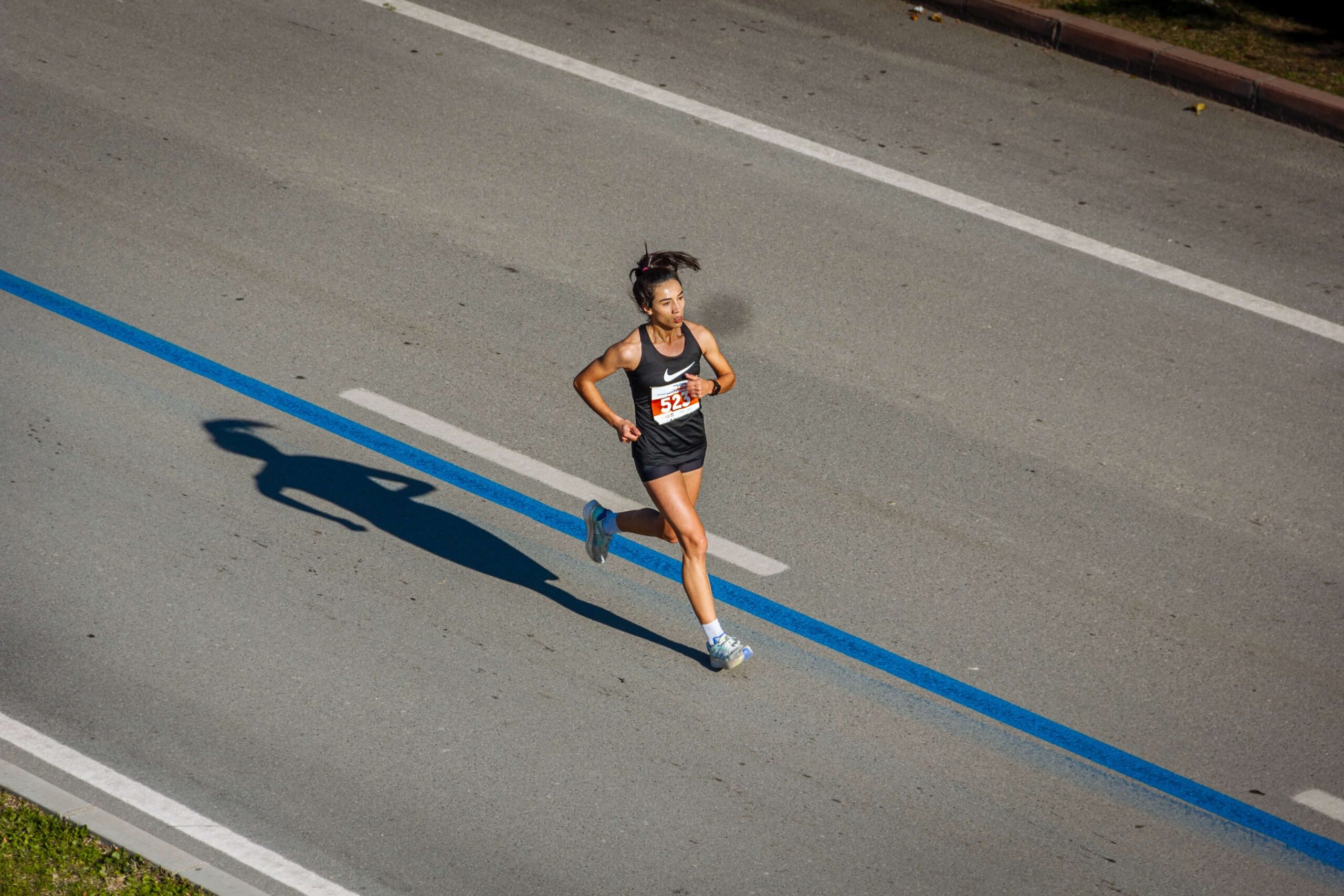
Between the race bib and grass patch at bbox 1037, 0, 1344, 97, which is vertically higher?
grass patch at bbox 1037, 0, 1344, 97

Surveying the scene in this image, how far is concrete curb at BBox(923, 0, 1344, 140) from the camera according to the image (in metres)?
11.6

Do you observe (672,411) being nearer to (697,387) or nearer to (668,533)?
(697,387)

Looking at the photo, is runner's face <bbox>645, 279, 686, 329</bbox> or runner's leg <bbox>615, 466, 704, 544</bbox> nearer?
runner's face <bbox>645, 279, 686, 329</bbox>

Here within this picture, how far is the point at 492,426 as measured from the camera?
8211 millimetres

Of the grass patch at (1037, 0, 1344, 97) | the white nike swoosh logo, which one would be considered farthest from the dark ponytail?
the grass patch at (1037, 0, 1344, 97)

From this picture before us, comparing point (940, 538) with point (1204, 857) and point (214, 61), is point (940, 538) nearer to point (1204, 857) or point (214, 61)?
point (1204, 857)

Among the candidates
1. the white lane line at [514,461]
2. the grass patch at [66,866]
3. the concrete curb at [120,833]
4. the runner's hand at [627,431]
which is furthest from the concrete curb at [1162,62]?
the grass patch at [66,866]

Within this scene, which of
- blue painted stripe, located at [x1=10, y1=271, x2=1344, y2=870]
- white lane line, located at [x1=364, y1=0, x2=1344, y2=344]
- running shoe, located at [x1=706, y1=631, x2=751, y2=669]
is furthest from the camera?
white lane line, located at [x1=364, y1=0, x2=1344, y2=344]

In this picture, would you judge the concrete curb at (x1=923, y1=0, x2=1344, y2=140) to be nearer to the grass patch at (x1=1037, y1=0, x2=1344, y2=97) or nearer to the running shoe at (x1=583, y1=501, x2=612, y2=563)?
the grass patch at (x1=1037, y1=0, x2=1344, y2=97)

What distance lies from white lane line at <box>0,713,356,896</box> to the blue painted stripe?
2.42m

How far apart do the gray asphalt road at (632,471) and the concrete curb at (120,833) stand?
207 millimetres

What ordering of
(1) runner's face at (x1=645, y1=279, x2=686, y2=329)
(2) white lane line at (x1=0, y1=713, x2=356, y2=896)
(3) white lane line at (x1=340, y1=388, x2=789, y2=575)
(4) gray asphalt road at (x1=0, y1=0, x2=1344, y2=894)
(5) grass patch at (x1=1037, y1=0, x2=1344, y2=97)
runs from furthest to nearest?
(5) grass patch at (x1=1037, y1=0, x2=1344, y2=97) < (3) white lane line at (x1=340, y1=388, x2=789, y2=575) < (1) runner's face at (x1=645, y1=279, x2=686, y2=329) < (4) gray asphalt road at (x1=0, y1=0, x2=1344, y2=894) < (2) white lane line at (x1=0, y1=713, x2=356, y2=896)

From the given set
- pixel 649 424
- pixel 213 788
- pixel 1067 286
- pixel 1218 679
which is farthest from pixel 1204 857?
pixel 1067 286

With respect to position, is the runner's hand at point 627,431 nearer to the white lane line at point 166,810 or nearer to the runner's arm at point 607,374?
the runner's arm at point 607,374
